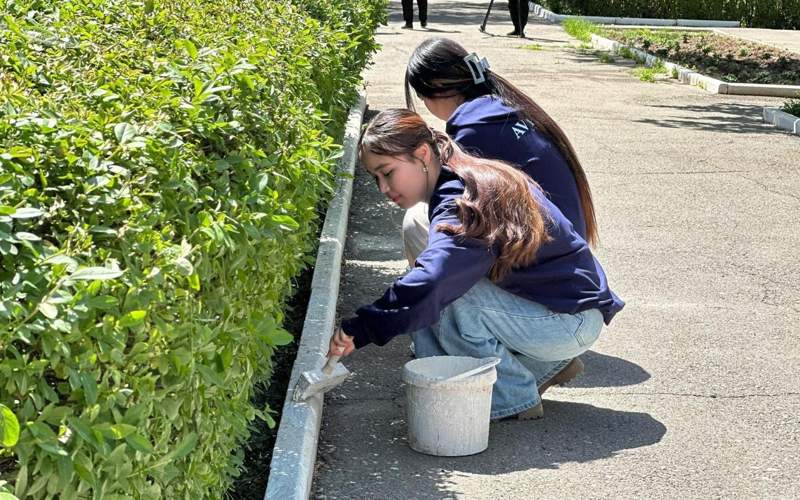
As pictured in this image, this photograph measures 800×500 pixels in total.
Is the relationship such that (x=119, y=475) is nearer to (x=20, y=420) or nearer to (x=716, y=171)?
(x=20, y=420)

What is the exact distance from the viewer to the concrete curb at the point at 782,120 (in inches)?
478

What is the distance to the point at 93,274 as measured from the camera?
215 centimetres

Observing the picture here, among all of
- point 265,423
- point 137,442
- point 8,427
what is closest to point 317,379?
point 265,423

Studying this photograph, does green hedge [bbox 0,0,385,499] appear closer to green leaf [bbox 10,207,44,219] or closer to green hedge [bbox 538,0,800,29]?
green leaf [bbox 10,207,44,219]

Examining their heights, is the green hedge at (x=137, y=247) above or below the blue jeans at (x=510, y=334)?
above

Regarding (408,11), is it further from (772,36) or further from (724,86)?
(724,86)

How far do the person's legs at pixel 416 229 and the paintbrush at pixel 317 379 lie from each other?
117 centimetres

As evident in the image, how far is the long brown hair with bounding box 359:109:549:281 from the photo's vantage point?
4.36 metres

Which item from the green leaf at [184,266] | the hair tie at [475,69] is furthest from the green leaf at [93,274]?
the hair tie at [475,69]

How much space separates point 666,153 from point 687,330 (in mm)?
5241

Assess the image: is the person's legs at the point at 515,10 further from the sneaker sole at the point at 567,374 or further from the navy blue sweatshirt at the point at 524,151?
the sneaker sole at the point at 567,374

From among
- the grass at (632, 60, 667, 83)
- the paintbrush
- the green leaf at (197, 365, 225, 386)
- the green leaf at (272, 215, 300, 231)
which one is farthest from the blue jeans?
the grass at (632, 60, 667, 83)

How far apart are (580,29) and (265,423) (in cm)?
1914

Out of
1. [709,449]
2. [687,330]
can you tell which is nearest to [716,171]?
[687,330]
